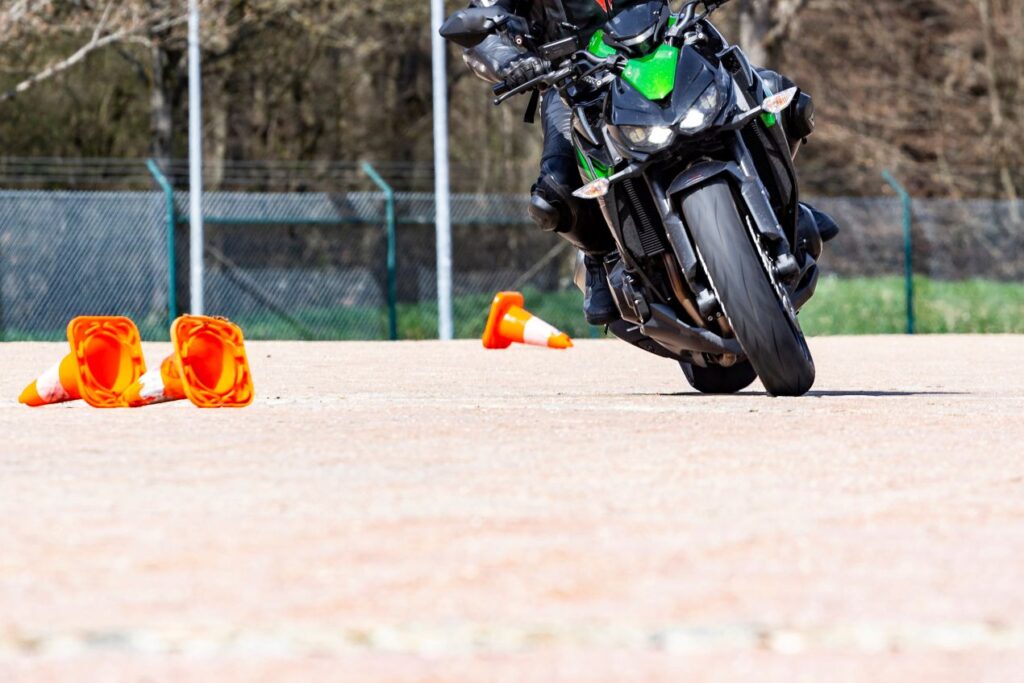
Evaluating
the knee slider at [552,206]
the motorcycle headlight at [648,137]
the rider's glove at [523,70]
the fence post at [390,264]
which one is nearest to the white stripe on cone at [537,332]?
the fence post at [390,264]

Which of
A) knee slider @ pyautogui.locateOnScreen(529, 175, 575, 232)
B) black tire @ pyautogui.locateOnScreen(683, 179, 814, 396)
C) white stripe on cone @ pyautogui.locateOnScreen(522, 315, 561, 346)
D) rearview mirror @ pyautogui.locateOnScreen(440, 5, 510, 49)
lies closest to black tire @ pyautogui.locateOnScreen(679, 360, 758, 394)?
knee slider @ pyautogui.locateOnScreen(529, 175, 575, 232)

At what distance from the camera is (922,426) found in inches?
245

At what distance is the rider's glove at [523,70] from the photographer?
715 cm

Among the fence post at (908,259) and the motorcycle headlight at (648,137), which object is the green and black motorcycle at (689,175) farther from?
the fence post at (908,259)

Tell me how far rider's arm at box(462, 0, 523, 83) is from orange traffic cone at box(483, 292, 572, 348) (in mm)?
7220

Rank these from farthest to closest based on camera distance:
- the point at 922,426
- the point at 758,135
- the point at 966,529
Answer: the point at 758,135, the point at 922,426, the point at 966,529

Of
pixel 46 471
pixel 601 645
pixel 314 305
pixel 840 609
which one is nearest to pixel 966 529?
pixel 840 609

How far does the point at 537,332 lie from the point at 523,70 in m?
7.54

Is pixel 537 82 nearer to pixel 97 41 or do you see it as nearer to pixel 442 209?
pixel 442 209

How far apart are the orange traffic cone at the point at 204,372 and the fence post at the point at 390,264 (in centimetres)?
1292

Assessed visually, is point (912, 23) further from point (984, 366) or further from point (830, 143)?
point (984, 366)

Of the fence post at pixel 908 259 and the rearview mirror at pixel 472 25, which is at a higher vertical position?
the rearview mirror at pixel 472 25

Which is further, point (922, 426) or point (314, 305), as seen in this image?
point (314, 305)

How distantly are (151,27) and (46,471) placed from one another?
18273 millimetres
